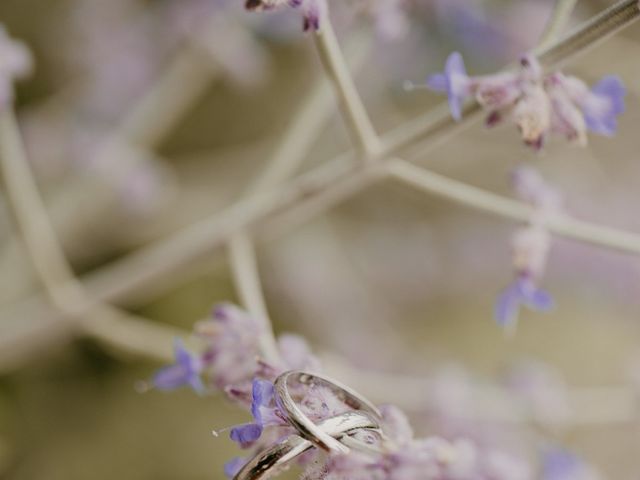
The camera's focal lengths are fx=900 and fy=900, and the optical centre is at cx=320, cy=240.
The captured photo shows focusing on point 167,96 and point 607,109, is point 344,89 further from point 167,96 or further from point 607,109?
point 167,96

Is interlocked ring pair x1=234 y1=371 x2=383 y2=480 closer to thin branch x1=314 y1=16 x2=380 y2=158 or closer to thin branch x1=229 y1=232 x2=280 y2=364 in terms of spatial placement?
thin branch x1=229 y1=232 x2=280 y2=364

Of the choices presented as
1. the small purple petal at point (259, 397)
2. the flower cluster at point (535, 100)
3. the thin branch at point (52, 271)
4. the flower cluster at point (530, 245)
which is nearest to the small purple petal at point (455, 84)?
the flower cluster at point (535, 100)

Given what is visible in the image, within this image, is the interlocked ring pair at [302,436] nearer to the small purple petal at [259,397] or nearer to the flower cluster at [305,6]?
the small purple petal at [259,397]

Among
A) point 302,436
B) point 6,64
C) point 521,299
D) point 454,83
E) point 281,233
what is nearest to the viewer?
point 302,436

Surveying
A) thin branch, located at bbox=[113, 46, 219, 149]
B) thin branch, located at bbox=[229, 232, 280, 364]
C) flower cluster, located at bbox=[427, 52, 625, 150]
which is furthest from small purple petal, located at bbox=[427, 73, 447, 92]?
thin branch, located at bbox=[113, 46, 219, 149]

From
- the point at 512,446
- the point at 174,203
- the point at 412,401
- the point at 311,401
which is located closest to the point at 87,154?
the point at 174,203

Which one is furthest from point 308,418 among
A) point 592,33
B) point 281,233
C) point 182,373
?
point 281,233

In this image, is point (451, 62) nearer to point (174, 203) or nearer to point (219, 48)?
point (219, 48)
